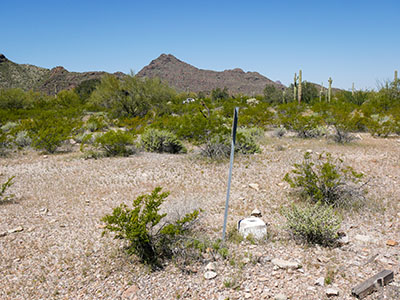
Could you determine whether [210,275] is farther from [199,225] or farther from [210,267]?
[199,225]

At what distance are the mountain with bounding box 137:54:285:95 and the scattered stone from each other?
92.0m

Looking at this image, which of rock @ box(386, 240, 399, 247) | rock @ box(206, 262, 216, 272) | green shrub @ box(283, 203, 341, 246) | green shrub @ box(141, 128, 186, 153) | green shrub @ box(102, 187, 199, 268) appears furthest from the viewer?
green shrub @ box(141, 128, 186, 153)

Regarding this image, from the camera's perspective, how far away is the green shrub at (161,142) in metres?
10.8

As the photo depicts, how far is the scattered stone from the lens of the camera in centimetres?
305

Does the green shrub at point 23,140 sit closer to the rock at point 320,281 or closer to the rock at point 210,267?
the rock at point 210,267

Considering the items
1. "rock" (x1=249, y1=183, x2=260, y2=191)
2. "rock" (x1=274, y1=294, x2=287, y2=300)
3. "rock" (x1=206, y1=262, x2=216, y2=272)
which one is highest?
"rock" (x1=249, y1=183, x2=260, y2=191)

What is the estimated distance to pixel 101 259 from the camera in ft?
13.3

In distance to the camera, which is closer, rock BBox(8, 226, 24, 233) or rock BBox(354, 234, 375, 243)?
rock BBox(354, 234, 375, 243)

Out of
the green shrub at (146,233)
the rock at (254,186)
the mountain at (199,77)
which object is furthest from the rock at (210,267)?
the mountain at (199,77)

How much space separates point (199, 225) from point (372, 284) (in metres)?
2.51

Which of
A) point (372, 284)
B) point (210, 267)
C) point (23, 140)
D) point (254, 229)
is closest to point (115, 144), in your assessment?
point (23, 140)

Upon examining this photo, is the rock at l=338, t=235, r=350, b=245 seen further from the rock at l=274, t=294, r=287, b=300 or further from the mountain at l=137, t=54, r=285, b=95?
the mountain at l=137, t=54, r=285, b=95

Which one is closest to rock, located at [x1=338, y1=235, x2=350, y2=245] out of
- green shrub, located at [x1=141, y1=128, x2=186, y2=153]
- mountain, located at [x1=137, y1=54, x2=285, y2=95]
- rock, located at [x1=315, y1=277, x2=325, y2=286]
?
rock, located at [x1=315, y1=277, x2=325, y2=286]

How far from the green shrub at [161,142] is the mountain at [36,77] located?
2379 inches
